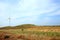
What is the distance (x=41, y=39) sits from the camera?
2820 centimetres

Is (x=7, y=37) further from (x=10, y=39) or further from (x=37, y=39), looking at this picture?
(x=37, y=39)

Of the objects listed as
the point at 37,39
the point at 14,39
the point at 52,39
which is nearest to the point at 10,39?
the point at 14,39

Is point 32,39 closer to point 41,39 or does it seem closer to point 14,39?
point 41,39

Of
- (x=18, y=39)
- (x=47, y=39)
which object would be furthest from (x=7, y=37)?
(x=47, y=39)

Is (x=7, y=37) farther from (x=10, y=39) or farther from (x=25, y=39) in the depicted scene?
(x=25, y=39)

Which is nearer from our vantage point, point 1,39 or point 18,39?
point 18,39

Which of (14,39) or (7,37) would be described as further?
(7,37)

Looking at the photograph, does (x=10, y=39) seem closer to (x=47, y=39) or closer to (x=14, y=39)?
(x=14, y=39)

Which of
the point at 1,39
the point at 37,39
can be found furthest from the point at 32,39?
the point at 1,39

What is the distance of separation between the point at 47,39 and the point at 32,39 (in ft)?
9.09

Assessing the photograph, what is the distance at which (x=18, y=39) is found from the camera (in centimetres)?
2861

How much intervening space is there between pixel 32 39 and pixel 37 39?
934 millimetres

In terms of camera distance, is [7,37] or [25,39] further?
[7,37]

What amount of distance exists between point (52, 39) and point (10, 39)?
26.3 ft
